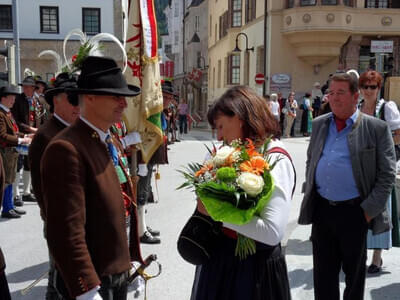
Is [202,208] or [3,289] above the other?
[202,208]

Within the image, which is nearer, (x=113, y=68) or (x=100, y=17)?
(x=113, y=68)

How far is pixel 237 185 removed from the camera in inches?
90.2

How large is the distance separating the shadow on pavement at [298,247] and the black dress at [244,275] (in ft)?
10.5

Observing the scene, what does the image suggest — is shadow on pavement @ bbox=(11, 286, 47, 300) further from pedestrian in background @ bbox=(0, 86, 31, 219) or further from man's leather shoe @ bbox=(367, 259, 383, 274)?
man's leather shoe @ bbox=(367, 259, 383, 274)

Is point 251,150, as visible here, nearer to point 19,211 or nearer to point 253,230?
point 253,230

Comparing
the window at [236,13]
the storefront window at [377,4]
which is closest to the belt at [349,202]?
the storefront window at [377,4]

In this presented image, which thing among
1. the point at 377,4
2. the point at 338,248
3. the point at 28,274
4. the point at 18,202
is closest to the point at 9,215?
the point at 18,202

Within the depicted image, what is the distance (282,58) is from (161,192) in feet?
58.4

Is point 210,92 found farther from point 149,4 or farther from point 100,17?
point 149,4

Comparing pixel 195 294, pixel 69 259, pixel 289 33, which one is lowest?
pixel 195 294

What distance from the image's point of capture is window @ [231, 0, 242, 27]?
32.9 m

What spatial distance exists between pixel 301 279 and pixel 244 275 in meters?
2.63

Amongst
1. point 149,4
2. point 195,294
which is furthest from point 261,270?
point 149,4

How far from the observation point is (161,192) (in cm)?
948
